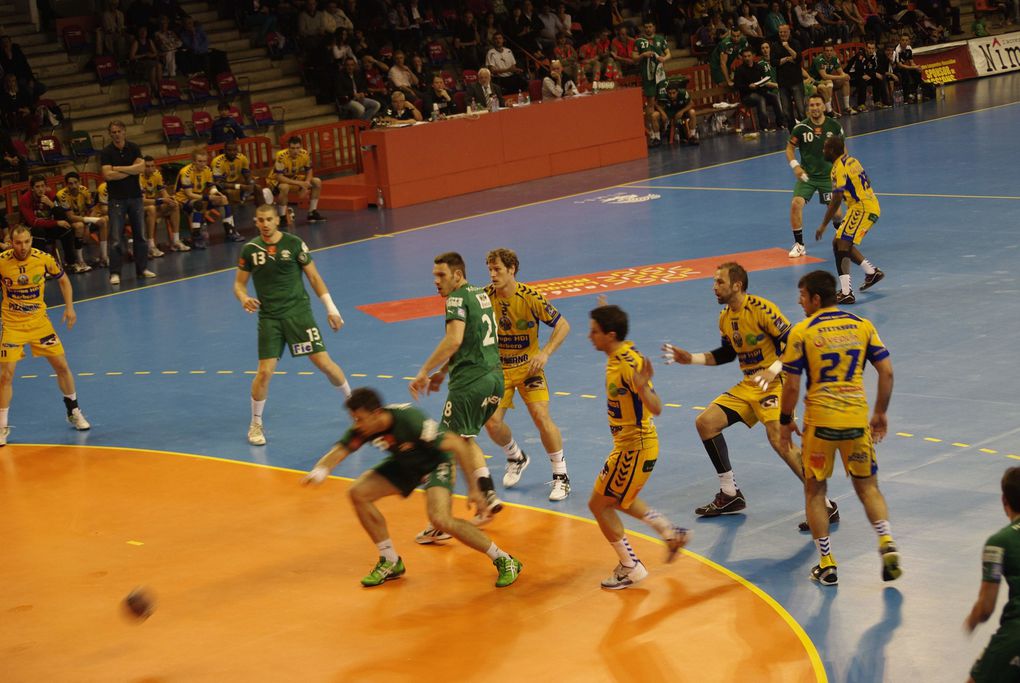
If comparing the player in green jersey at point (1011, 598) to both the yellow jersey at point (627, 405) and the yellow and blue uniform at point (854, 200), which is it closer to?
the yellow jersey at point (627, 405)

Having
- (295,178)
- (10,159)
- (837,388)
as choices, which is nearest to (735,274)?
(837,388)

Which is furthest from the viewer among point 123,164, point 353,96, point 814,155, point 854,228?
point 353,96

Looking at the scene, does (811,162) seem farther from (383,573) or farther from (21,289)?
(383,573)

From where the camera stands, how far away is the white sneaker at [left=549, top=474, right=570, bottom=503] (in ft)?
35.4

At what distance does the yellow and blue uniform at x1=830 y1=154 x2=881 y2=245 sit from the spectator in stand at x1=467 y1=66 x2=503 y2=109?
499 inches

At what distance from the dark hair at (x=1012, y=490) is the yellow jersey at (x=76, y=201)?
771 inches

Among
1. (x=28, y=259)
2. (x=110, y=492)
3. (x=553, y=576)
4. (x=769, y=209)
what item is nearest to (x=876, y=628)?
(x=553, y=576)

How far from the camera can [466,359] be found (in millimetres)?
10125

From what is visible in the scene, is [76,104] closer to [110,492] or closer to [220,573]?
[110,492]

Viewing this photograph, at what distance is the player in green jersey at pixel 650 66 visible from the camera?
32.0 meters

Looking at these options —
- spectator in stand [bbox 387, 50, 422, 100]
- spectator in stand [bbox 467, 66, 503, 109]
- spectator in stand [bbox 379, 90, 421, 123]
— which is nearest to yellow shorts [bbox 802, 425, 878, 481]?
spectator in stand [bbox 379, 90, 421, 123]

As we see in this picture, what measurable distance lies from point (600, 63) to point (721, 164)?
22.2 ft

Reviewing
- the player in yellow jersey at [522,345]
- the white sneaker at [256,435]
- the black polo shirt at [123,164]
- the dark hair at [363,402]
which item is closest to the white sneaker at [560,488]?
the player in yellow jersey at [522,345]

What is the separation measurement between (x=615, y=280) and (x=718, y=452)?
8.31 metres
